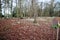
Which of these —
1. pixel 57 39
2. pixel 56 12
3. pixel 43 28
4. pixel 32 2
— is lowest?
pixel 57 39

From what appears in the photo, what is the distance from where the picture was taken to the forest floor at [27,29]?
8.95ft

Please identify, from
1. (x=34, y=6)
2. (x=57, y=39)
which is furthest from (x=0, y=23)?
(x=57, y=39)

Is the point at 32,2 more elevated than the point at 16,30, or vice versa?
the point at 32,2

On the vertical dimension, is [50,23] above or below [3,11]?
below

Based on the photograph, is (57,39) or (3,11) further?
(3,11)

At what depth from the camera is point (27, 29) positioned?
109 inches

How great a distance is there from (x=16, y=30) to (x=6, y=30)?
21cm

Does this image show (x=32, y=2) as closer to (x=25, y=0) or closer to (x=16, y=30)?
(x=25, y=0)

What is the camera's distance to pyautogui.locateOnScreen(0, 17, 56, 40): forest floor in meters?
2.73

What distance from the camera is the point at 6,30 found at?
9.23 ft

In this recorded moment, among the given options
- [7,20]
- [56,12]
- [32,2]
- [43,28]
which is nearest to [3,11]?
[7,20]

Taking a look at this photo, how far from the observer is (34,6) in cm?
278

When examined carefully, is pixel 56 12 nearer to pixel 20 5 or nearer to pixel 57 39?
pixel 57 39

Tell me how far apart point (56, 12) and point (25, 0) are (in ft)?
2.21
